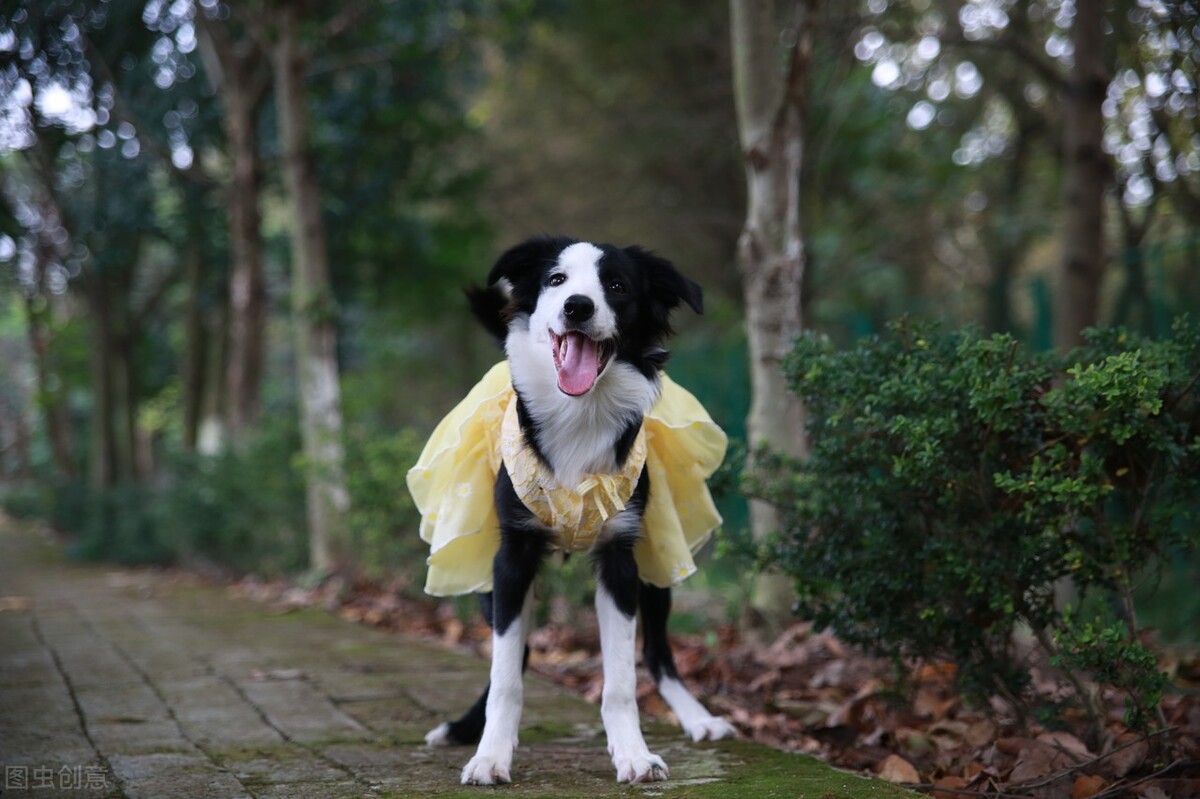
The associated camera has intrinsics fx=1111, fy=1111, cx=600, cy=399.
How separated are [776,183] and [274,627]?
4068 mm

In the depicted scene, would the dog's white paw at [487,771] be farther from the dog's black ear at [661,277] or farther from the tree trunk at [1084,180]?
the tree trunk at [1084,180]

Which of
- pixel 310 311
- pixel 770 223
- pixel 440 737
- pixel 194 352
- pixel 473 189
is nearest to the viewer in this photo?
pixel 440 737

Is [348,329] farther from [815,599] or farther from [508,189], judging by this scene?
[815,599]

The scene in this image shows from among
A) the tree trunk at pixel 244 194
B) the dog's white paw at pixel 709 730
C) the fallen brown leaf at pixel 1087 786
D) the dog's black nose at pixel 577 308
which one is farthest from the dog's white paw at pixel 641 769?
the tree trunk at pixel 244 194

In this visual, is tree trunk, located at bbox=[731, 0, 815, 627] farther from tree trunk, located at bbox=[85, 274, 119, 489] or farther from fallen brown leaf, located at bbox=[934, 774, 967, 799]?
tree trunk, located at bbox=[85, 274, 119, 489]

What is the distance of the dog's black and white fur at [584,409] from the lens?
337cm

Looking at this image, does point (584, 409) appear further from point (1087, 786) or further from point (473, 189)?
point (473, 189)

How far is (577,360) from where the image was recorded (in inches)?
133

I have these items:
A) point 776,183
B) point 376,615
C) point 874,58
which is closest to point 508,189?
point 874,58

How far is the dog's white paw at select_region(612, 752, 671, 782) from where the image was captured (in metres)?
3.24

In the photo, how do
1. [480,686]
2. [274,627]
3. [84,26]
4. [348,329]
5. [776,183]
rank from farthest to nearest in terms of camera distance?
[348,329], [84,26], [274,627], [776,183], [480,686]

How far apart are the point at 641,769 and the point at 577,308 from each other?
137 cm

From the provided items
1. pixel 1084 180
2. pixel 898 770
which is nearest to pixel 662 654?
pixel 898 770

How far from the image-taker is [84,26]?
11102 millimetres
